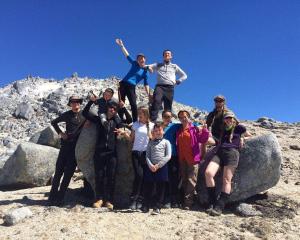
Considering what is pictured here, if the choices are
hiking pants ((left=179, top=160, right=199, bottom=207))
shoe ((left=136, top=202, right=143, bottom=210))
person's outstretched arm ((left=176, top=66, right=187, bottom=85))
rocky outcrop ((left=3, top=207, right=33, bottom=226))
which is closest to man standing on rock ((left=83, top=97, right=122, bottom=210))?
shoe ((left=136, top=202, right=143, bottom=210))

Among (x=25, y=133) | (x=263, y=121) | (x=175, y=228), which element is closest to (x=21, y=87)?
(x=25, y=133)

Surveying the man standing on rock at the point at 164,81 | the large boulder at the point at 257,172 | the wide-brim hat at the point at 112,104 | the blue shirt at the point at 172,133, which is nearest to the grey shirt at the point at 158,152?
the blue shirt at the point at 172,133

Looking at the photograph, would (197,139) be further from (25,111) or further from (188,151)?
(25,111)

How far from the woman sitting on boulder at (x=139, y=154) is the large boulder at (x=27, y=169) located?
5.53 metres

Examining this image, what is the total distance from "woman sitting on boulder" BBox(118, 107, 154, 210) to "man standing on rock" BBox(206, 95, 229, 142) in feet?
5.65

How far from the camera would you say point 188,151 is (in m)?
9.92

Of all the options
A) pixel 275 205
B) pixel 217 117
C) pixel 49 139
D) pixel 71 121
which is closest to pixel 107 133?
pixel 71 121

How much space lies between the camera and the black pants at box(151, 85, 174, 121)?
40.6 ft

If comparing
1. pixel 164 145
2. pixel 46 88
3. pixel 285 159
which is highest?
pixel 46 88

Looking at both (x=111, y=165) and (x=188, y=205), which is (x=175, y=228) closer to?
(x=188, y=205)

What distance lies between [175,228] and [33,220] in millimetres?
3379

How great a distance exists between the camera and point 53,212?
9500 millimetres

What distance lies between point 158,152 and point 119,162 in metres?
1.81

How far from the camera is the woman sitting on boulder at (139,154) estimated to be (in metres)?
9.71
